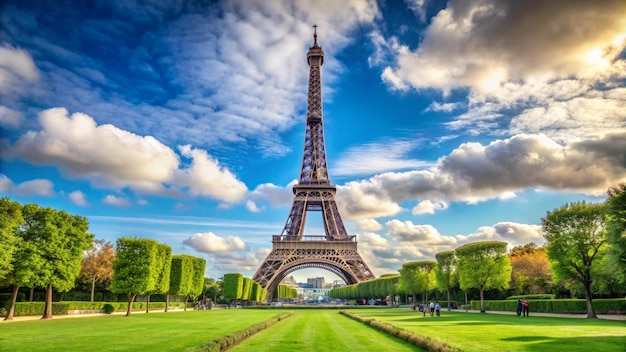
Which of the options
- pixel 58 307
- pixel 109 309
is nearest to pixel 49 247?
pixel 58 307

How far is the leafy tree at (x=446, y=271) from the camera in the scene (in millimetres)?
56094

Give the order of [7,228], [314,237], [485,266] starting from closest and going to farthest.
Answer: [7,228] → [485,266] → [314,237]

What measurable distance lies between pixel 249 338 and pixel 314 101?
7273cm

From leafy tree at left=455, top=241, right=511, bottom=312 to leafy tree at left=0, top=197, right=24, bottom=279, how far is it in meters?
40.8

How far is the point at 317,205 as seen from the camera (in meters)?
85.5

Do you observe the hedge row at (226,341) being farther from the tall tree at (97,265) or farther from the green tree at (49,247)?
the tall tree at (97,265)

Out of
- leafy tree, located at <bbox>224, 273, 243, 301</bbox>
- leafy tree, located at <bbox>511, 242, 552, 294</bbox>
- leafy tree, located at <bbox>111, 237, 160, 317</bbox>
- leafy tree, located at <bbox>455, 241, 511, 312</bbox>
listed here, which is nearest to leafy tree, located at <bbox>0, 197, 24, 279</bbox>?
leafy tree, located at <bbox>111, 237, 160, 317</bbox>

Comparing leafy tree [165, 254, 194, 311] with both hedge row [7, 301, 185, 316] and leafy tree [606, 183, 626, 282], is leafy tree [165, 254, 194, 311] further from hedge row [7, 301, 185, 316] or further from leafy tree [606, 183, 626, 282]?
leafy tree [606, 183, 626, 282]

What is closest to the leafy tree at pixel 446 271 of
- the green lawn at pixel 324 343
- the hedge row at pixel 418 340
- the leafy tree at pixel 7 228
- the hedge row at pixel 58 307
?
the hedge row at pixel 418 340

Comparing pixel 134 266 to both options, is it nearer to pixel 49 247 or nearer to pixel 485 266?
pixel 49 247

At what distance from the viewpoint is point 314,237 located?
257 feet

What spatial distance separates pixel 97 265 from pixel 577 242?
52.5 metres

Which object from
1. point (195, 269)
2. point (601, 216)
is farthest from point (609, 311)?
point (195, 269)

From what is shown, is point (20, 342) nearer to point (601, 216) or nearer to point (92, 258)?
point (601, 216)
